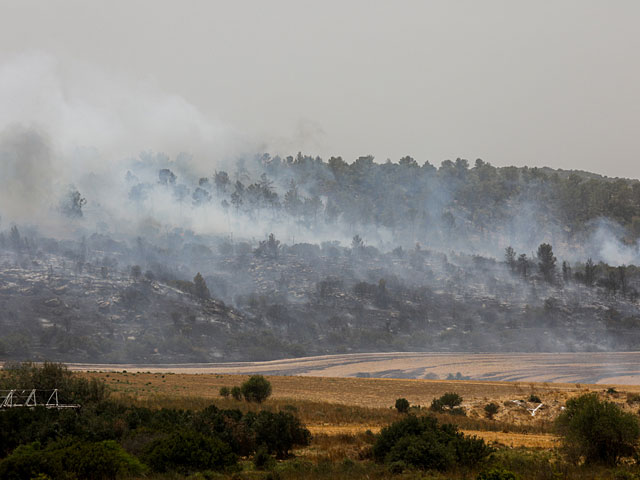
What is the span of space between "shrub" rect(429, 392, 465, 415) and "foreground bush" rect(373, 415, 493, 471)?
60.5 ft

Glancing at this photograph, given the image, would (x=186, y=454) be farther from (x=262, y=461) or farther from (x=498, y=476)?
(x=498, y=476)

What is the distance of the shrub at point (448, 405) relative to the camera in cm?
4083

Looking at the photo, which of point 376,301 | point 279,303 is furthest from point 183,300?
point 376,301

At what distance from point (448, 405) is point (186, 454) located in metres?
27.6

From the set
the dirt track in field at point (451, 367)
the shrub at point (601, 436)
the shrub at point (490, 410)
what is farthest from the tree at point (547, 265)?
the shrub at point (601, 436)

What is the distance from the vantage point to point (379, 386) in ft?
218

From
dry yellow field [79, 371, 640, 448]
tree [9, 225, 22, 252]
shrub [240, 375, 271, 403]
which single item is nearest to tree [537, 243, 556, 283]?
dry yellow field [79, 371, 640, 448]

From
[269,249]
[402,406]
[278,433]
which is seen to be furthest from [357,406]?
[269,249]

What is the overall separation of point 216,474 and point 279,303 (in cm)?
14114

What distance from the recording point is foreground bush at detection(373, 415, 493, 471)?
19.6 meters

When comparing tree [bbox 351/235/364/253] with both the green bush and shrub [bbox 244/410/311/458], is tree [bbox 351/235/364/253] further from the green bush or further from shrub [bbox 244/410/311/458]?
the green bush

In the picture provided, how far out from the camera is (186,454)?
19.5m

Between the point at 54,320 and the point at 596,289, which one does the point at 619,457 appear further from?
the point at 596,289

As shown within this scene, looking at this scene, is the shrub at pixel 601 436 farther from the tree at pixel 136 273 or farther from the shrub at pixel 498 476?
the tree at pixel 136 273
